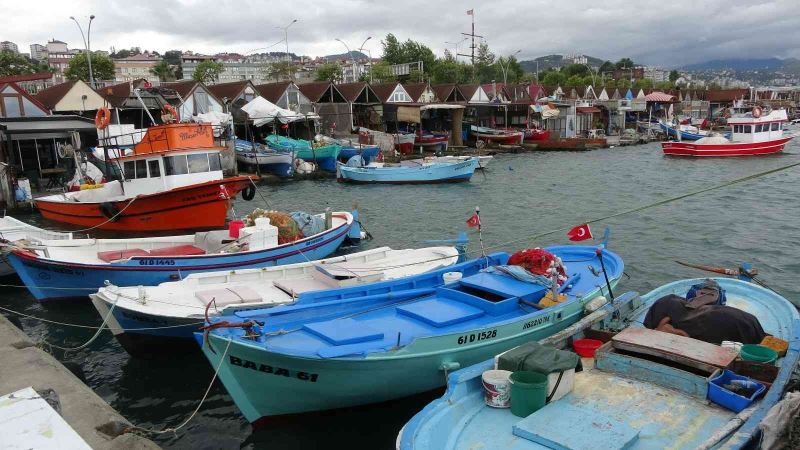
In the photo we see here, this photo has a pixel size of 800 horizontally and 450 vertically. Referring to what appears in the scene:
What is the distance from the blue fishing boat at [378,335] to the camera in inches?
298

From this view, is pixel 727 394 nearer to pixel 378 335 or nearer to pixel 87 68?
pixel 378 335

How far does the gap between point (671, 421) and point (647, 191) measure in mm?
26858

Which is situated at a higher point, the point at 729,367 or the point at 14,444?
the point at 14,444

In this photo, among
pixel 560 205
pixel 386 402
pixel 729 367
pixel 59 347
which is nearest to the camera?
pixel 729 367

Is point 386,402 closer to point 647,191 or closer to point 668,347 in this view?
point 668,347

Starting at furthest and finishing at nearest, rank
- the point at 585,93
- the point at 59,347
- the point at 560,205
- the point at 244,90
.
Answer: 1. the point at 585,93
2. the point at 244,90
3. the point at 560,205
4. the point at 59,347

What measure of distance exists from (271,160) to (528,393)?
31.3m

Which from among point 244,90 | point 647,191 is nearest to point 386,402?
point 647,191

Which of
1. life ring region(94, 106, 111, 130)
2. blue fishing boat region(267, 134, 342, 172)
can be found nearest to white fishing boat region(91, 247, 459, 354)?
→ life ring region(94, 106, 111, 130)

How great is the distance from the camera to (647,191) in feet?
99.7

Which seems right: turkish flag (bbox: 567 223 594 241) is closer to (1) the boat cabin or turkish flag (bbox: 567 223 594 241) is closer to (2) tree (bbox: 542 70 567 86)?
(1) the boat cabin

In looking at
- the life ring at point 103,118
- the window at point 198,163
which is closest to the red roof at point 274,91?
the life ring at point 103,118

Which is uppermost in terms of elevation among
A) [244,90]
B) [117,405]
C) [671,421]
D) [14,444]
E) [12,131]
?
[244,90]

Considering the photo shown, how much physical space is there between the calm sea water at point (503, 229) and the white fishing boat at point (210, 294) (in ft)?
2.84
